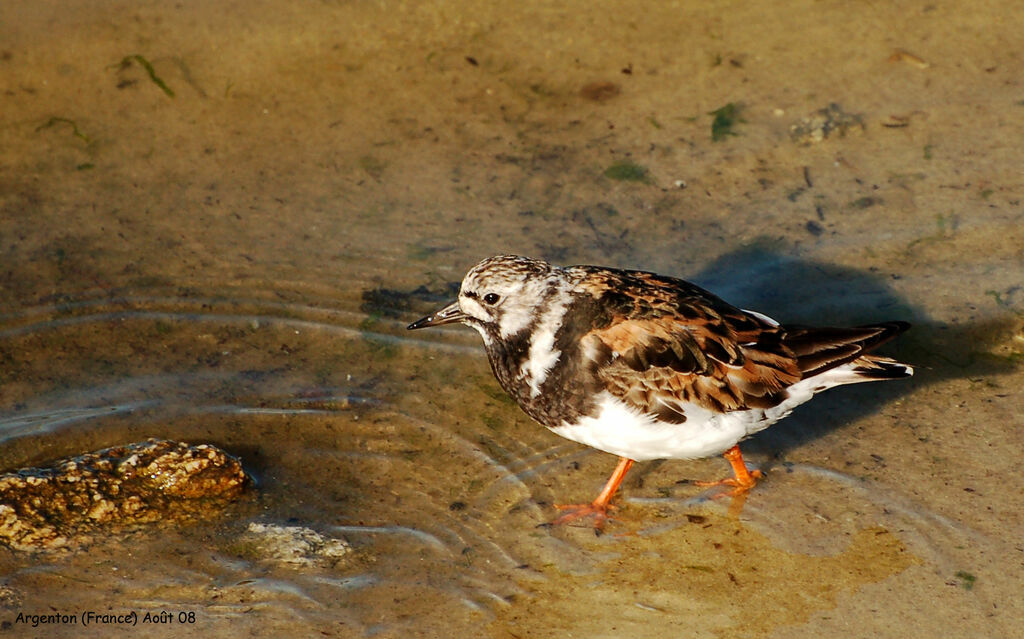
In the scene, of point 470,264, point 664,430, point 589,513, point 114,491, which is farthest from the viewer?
point 470,264

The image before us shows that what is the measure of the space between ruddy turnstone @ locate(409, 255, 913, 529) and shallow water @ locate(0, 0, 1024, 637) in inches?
21.2

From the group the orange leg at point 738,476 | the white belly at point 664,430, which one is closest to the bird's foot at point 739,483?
the orange leg at point 738,476

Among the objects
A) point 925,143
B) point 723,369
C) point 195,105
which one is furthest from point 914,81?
point 195,105

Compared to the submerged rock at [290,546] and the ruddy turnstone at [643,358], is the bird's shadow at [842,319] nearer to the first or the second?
the ruddy turnstone at [643,358]

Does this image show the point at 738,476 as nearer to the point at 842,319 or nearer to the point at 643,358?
the point at 643,358

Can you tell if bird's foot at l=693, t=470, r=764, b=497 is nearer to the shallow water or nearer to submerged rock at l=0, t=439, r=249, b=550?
the shallow water

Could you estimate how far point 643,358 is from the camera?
502 centimetres

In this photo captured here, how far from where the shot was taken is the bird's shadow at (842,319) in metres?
5.89

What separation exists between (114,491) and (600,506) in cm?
232

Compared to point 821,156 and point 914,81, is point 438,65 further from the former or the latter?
point 914,81

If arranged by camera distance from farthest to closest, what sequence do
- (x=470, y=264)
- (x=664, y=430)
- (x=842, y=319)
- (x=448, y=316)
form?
(x=470, y=264) < (x=842, y=319) < (x=448, y=316) < (x=664, y=430)

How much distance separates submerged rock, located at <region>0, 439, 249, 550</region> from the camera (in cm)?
494

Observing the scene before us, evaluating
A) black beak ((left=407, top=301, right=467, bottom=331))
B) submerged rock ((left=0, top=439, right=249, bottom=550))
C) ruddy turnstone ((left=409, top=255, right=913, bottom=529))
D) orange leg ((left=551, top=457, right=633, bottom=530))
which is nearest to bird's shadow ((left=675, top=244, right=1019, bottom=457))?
ruddy turnstone ((left=409, top=255, right=913, bottom=529))

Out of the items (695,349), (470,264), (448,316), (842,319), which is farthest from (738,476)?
(470,264)
